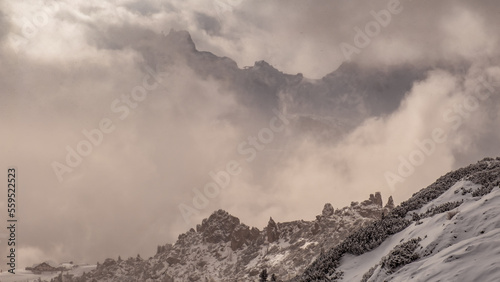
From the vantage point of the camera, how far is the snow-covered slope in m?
22.2

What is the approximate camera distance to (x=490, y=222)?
26391mm

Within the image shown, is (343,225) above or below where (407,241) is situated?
above

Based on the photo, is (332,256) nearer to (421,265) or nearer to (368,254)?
(368,254)

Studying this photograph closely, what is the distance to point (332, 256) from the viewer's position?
3678 cm

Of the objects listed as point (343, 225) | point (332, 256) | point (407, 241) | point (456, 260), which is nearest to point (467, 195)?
point (407, 241)

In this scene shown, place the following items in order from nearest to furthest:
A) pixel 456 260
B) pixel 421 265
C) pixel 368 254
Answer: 1. pixel 456 260
2. pixel 421 265
3. pixel 368 254

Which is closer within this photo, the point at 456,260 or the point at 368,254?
the point at 456,260

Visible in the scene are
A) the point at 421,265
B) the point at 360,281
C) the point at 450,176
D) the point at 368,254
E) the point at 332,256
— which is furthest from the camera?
the point at 450,176

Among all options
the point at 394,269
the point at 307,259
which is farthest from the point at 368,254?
the point at 307,259

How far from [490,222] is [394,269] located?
628 cm

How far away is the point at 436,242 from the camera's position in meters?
27.4

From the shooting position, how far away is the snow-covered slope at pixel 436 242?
874 inches

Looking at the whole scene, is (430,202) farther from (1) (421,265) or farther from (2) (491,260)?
(2) (491,260)

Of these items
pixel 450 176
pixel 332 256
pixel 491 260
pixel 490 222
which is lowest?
pixel 491 260
